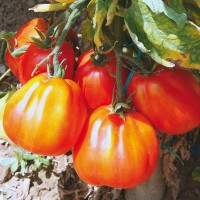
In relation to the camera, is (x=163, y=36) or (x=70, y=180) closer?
(x=163, y=36)

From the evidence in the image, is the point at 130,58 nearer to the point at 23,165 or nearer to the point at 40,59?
the point at 40,59

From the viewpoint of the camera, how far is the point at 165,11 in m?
0.83

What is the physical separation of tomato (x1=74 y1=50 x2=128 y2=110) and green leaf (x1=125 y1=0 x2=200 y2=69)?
12cm

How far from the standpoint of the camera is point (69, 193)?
1.57 metres

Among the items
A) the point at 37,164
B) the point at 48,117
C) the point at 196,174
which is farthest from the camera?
the point at 37,164

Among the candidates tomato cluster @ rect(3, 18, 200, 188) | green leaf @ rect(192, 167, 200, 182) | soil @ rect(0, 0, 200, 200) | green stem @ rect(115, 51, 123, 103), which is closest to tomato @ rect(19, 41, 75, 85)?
tomato cluster @ rect(3, 18, 200, 188)

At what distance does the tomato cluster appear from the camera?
94 centimetres

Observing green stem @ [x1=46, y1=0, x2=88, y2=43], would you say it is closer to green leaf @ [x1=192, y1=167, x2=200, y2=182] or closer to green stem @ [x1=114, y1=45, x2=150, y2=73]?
green stem @ [x1=114, y1=45, x2=150, y2=73]

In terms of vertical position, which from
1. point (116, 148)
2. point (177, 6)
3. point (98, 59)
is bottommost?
point (116, 148)

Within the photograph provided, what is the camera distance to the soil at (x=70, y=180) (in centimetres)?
145

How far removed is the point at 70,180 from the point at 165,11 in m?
0.90

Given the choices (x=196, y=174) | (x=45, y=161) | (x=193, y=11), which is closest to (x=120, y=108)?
(x=193, y=11)

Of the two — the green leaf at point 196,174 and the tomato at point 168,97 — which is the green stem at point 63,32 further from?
the green leaf at point 196,174

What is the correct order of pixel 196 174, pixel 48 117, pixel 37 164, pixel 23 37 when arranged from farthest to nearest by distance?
pixel 37 164
pixel 196 174
pixel 23 37
pixel 48 117
